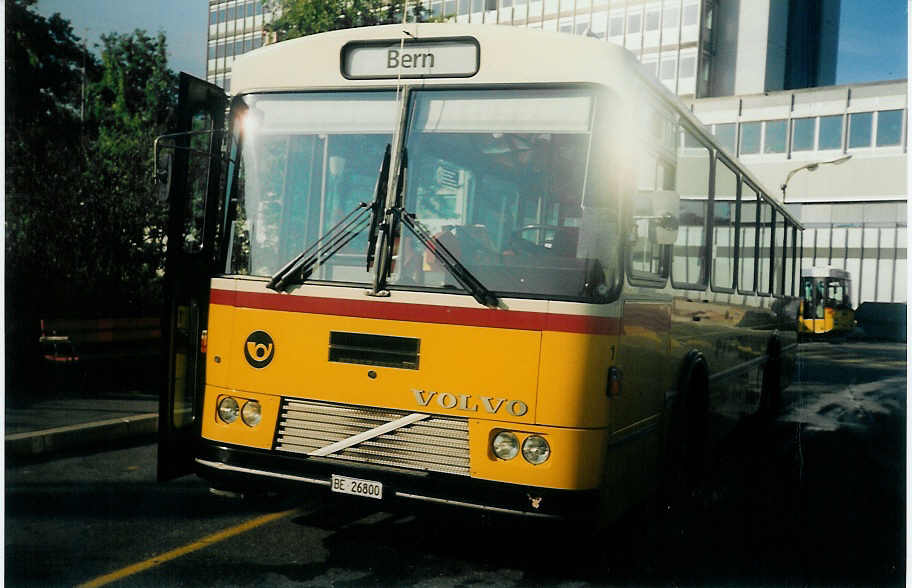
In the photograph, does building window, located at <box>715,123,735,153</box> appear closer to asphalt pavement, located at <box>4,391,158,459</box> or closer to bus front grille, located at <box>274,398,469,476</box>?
bus front grille, located at <box>274,398,469,476</box>

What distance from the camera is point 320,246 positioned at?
15.9 feet

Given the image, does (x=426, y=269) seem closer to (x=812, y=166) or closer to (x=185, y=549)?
(x=185, y=549)

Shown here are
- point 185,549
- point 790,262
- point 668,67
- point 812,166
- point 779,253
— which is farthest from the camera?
point 790,262

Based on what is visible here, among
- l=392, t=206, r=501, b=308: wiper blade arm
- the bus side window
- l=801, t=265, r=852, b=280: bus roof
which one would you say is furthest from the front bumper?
l=801, t=265, r=852, b=280: bus roof

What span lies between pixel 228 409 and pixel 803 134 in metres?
7.91

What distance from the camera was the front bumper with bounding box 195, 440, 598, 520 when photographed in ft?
14.5

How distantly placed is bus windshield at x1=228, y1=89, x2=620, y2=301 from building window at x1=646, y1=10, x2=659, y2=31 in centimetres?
259

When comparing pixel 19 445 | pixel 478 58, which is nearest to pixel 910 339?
pixel 478 58

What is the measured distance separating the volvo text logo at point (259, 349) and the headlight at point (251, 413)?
0.69 feet

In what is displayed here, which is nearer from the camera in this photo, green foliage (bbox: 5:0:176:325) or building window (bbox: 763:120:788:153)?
building window (bbox: 763:120:788:153)

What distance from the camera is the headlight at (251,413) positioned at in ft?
16.1

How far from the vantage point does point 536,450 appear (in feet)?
14.7

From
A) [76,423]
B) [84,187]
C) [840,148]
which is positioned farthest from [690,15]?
[84,187]

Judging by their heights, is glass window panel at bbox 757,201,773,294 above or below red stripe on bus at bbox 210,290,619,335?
above
